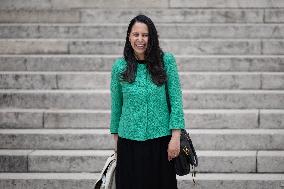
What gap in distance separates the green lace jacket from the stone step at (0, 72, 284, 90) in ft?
10.5

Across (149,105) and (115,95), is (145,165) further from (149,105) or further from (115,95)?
(115,95)

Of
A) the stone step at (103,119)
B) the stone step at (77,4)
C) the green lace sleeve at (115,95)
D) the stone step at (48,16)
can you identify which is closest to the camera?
the green lace sleeve at (115,95)

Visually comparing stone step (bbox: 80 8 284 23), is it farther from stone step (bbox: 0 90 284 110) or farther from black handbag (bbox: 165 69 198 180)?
black handbag (bbox: 165 69 198 180)

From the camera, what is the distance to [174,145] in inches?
141

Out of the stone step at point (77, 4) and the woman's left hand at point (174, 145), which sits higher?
the stone step at point (77, 4)

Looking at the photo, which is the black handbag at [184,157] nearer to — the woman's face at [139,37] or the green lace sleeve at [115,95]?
the green lace sleeve at [115,95]

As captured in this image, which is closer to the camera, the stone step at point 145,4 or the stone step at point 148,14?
the stone step at point 148,14

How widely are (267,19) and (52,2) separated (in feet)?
13.0

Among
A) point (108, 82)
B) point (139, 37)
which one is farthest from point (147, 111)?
point (108, 82)

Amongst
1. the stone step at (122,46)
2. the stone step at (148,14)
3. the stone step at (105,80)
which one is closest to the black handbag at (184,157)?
the stone step at (105,80)

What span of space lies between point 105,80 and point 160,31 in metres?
1.58

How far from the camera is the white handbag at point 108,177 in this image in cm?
386

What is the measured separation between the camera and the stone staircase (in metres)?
5.61

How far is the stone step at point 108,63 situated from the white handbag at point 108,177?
344 centimetres
